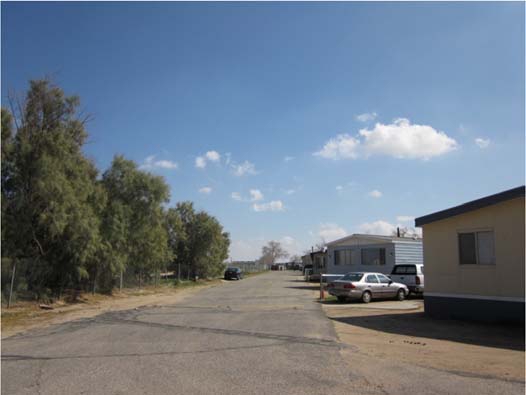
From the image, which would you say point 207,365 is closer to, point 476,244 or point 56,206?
point 476,244

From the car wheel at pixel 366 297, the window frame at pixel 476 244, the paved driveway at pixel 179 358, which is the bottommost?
the paved driveway at pixel 179 358

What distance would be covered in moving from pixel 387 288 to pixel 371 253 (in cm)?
1023

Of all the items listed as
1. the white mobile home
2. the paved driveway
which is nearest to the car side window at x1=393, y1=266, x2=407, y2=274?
the white mobile home

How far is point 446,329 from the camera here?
42.7 ft

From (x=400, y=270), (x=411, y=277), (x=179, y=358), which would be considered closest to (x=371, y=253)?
(x=400, y=270)

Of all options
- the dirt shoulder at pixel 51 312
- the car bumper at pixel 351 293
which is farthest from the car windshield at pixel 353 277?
the dirt shoulder at pixel 51 312

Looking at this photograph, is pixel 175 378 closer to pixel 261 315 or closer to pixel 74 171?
pixel 261 315

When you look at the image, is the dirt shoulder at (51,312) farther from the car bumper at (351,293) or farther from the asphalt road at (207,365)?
the car bumper at (351,293)

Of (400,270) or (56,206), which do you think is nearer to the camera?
(56,206)

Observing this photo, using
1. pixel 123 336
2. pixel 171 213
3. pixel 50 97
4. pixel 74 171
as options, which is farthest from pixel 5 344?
pixel 171 213

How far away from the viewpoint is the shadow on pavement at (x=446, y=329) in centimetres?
1105

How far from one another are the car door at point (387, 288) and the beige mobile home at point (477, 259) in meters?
6.56

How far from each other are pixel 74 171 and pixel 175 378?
1729 centimetres

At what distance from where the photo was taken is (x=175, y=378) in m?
7.23
